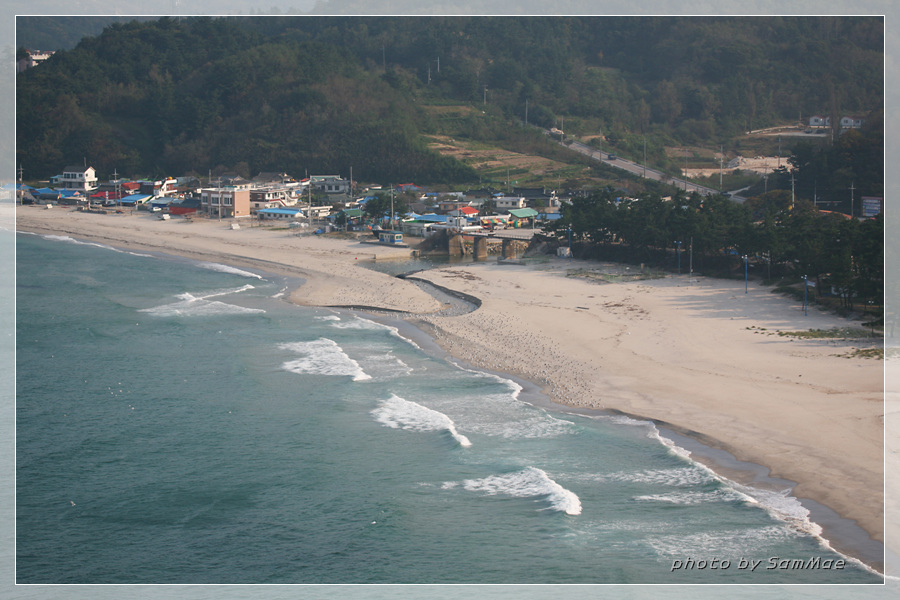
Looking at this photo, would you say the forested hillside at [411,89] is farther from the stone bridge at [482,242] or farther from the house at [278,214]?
the stone bridge at [482,242]

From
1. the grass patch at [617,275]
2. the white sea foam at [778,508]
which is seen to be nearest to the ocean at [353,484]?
the white sea foam at [778,508]

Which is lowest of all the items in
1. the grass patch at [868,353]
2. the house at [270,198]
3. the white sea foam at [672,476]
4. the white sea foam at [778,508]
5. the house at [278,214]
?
the white sea foam at [778,508]

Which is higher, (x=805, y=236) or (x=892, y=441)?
(x=805, y=236)

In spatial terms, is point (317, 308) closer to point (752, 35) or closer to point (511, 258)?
point (511, 258)

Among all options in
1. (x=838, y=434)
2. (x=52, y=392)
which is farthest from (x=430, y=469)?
A: (x=52, y=392)

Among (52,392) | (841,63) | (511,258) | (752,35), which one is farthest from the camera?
(752,35)

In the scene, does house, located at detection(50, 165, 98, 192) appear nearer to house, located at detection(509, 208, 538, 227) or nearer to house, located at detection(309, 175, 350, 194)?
house, located at detection(309, 175, 350, 194)
